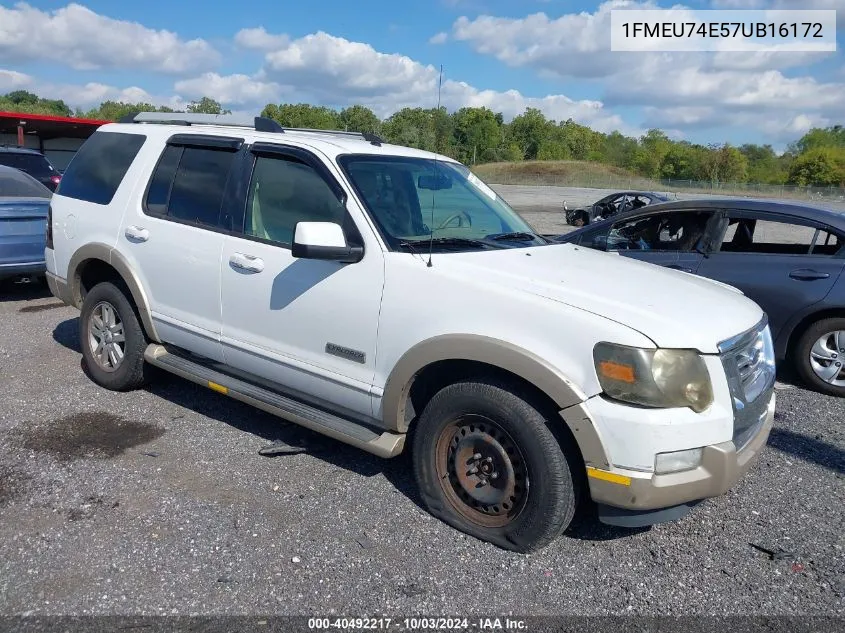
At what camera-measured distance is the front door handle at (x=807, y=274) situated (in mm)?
5965

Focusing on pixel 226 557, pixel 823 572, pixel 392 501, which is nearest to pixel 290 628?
pixel 226 557

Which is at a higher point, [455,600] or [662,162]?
[662,162]

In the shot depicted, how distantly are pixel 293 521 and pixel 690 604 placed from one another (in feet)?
6.41

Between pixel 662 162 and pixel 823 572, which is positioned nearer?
pixel 823 572

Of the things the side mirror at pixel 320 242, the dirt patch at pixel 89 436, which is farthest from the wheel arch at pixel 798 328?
the dirt patch at pixel 89 436

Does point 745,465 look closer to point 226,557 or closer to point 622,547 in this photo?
point 622,547

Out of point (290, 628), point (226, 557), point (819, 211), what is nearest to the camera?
point (290, 628)

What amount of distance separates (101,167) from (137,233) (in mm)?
904

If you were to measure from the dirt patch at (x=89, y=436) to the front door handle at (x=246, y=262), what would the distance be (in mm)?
1372

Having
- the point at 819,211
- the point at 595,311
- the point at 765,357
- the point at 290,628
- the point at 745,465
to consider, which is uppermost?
the point at 819,211

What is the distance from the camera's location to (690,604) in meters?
3.09

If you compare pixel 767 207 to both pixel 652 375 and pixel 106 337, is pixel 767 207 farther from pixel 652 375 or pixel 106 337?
pixel 106 337

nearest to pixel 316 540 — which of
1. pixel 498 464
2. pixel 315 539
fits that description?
pixel 315 539

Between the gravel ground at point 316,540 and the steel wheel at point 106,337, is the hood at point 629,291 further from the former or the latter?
the steel wheel at point 106,337
